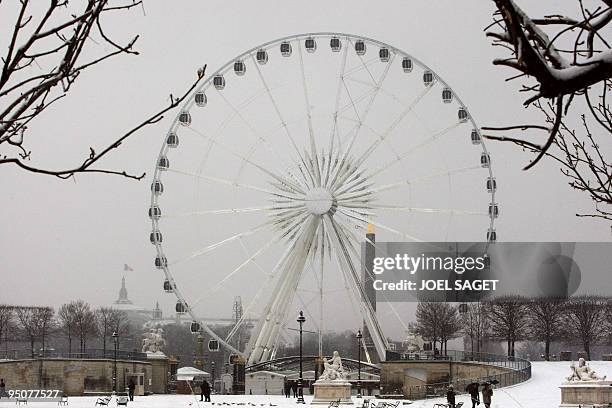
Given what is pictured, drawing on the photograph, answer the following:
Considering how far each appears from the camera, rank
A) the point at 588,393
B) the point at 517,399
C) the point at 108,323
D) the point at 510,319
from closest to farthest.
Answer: the point at 588,393
the point at 517,399
the point at 510,319
the point at 108,323

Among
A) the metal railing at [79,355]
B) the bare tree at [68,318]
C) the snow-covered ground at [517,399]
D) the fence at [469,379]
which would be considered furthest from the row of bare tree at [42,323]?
the snow-covered ground at [517,399]

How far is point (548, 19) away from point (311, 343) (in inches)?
4750

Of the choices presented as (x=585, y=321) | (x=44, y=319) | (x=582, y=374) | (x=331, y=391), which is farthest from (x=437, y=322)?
(x=582, y=374)

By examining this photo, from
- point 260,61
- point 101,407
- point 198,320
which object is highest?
point 260,61

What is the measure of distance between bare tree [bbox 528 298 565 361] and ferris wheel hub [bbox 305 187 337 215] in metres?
34.9

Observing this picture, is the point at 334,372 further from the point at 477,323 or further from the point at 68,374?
the point at 477,323

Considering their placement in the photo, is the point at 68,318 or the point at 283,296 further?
the point at 68,318

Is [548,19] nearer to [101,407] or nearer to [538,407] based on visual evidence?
[538,407]

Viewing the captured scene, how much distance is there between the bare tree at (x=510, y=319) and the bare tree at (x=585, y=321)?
3.15m

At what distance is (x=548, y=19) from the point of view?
6398mm

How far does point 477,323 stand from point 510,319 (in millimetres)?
8875

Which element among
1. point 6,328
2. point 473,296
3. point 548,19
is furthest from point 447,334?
point 548,19

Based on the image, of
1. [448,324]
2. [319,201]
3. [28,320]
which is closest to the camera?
[319,201]

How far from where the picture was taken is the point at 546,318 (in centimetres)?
7675
